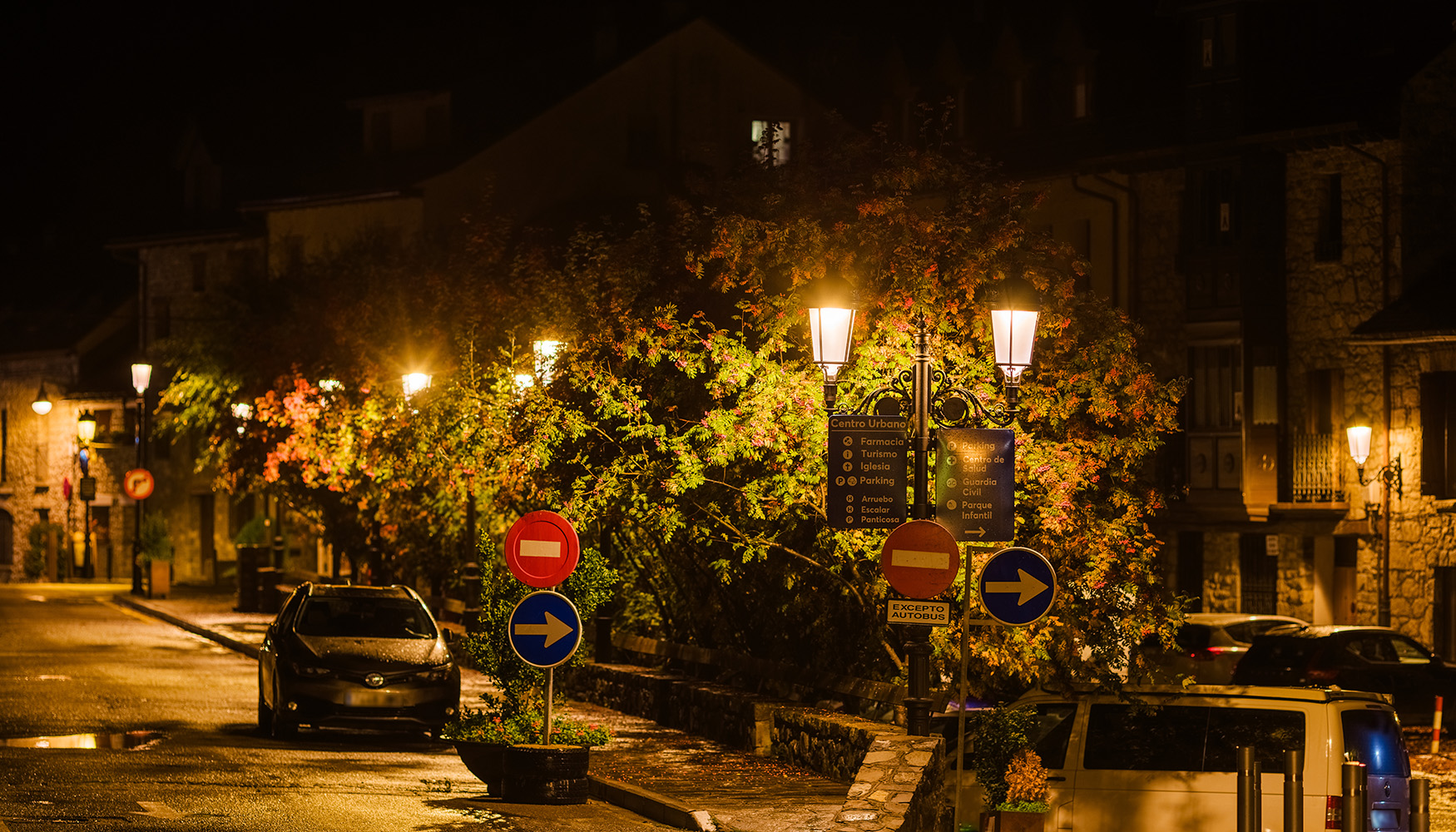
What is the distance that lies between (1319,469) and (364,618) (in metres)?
20.0

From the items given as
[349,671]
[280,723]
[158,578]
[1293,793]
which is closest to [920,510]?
[1293,793]

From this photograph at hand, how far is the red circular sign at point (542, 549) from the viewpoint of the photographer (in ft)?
50.6

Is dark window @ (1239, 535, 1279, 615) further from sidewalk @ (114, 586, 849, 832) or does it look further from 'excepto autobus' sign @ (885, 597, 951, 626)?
'excepto autobus' sign @ (885, 597, 951, 626)

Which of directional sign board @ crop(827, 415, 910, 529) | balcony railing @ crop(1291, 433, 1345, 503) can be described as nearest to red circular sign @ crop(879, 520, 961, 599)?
directional sign board @ crop(827, 415, 910, 529)

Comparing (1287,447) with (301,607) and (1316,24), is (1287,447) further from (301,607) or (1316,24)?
(301,607)

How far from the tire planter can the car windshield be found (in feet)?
15.0

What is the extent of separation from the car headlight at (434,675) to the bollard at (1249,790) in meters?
10.4

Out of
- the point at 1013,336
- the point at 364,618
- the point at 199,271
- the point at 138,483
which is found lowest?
the point at 364,618

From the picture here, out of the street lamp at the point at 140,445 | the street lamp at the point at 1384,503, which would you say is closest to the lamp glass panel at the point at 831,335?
the street lamp at the point at 1384,503

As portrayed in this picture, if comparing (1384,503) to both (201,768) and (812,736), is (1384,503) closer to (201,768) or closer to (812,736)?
(812,736)

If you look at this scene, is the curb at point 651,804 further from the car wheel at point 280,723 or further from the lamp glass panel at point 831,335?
the car wheel at point 280,723

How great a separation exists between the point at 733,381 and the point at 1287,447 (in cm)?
2026

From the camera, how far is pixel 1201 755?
506 inches

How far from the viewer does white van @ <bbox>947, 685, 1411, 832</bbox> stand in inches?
488
